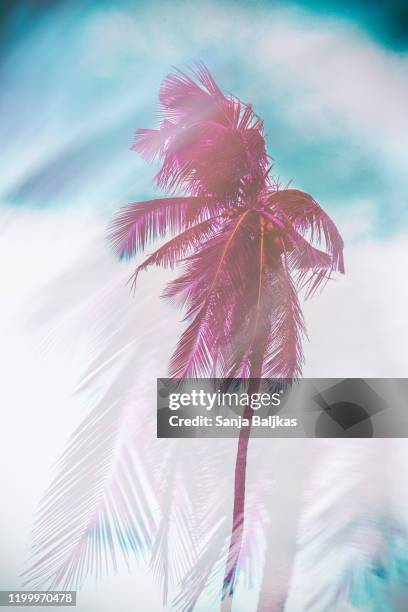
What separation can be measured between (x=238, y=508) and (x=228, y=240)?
647 millimetres

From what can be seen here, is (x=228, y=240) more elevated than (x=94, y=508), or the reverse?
(x=228, y=240)

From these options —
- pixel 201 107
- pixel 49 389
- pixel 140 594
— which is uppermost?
pixel 201 107

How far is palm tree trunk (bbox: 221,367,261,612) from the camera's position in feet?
4.33

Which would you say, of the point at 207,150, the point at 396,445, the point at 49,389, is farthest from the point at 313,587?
the point at 207,150

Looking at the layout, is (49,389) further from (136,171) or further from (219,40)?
(219,40)

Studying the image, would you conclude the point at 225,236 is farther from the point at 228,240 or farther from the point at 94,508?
the point at 94,508

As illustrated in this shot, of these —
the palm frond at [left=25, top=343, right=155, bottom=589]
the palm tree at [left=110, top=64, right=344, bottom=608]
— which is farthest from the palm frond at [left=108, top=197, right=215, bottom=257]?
the palm frond at [left=25, top=343, right=155, bottom=589]

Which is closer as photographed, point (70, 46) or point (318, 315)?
point (318, 315)

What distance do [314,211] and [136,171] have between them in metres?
0.46

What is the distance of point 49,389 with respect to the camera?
1.39 meters

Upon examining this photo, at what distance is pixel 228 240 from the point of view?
52.6 inches

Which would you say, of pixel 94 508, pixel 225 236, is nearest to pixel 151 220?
pixel 225 236

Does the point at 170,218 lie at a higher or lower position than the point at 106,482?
higher

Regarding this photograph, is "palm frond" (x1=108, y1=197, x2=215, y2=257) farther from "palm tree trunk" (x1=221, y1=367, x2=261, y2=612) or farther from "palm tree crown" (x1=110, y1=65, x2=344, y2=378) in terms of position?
"palm tree trunk" (x1=221, y1=367, x2=261, y2=612)
